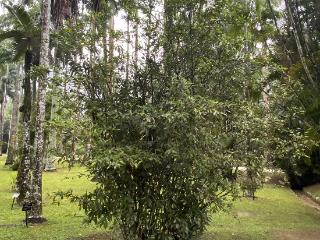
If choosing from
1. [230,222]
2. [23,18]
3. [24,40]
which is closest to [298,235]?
[230,222]

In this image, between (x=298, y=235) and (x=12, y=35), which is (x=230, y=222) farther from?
(x=12, y=35)

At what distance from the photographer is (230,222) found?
13.1 metres

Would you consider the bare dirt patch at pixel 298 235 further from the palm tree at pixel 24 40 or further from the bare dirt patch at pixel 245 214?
the palm tree at pixel 24 40

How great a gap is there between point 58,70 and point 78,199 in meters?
2.39

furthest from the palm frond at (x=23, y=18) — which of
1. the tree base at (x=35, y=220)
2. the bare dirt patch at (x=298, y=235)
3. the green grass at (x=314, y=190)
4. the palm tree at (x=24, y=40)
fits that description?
the green grass at (x=314, y=190)

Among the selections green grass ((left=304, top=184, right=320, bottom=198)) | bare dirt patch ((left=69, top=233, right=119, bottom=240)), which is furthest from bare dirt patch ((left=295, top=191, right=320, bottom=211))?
bare dirt patch ((left=69, top=233, right=119, bottom=240))

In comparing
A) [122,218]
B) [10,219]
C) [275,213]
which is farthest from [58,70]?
[275,213]

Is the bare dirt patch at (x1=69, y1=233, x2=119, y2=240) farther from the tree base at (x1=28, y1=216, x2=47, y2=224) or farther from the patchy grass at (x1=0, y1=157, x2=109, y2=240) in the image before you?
the tree base at (x1=28, y1=216, x2=47, y2=224)

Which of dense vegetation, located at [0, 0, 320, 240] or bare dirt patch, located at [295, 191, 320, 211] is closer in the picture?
dense vegetation, located at [0, 0, 320, 240]

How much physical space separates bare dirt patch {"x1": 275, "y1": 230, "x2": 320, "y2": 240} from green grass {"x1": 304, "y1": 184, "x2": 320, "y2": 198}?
352 inches

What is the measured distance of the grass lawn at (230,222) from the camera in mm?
10664

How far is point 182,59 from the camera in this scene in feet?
27.4

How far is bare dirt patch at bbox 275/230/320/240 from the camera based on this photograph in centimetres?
1149

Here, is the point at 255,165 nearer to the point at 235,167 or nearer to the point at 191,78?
the point at 235,167
